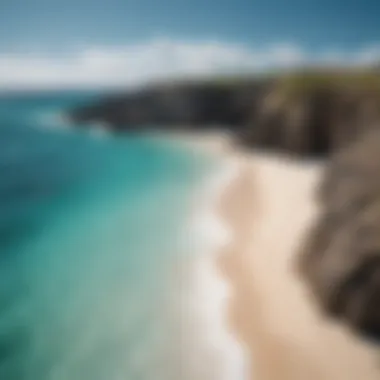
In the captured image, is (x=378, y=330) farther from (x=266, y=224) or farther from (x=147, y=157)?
(x=147, y=157)

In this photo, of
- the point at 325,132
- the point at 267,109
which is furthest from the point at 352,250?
the point at 267,109

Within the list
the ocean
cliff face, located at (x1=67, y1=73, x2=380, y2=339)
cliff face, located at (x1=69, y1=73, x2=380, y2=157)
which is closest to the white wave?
the ocean

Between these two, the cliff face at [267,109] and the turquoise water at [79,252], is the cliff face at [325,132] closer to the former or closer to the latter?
the cliff face at [267,109]

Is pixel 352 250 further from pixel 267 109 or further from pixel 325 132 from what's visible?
pixel 267 109

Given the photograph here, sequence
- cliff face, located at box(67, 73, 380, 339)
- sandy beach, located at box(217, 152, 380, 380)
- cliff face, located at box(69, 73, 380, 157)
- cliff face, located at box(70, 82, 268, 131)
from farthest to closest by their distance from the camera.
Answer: cliff face, located at box(70, 82, 268, 131)
cliff face, located at box(69, 73, 380, 157)
cliff face, located at box(67, 73, 380, 339)
sandy beach, located at box(217, 152, 380, 380)

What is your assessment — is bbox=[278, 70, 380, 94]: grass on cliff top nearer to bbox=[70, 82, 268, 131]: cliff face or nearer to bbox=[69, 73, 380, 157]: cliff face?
bbox=[69, 73, 380, 157]: cliff face

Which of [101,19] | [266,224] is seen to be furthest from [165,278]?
[101,19]

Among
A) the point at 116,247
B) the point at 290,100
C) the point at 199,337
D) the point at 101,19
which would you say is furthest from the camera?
the point at 290,100
